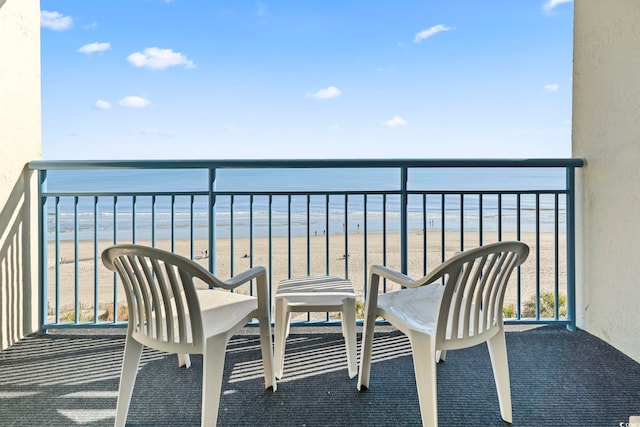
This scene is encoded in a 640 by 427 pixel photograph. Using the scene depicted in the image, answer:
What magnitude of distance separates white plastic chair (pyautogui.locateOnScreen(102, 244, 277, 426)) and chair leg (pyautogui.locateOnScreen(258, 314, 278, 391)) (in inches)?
6.3

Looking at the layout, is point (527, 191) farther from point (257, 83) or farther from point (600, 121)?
point (257, 83)

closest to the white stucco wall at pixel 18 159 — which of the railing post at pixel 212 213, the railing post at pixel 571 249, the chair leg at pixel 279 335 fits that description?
the railing post at pixel 212 213

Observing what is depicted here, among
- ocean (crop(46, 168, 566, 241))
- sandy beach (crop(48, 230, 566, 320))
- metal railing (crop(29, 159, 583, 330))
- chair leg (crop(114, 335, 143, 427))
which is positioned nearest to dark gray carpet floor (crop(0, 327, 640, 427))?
chair leg (crop(114, 335, 143, 427))

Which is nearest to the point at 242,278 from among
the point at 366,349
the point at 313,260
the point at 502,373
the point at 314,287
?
the point at 314,287

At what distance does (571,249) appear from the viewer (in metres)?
2.63

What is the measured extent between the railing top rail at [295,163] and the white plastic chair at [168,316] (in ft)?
3.52

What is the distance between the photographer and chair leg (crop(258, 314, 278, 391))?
5.66ft

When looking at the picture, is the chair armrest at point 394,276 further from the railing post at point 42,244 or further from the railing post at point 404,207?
the railing post at point 42,244

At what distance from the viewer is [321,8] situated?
1076 centimetres

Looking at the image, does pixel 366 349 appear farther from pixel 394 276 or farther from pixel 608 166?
pixel 608 166

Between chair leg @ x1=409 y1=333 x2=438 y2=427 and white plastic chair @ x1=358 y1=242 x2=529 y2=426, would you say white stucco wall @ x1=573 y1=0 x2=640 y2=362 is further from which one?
chair leg @ x1=409 y1=333 x2=438 y2=427

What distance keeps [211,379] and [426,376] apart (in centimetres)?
77

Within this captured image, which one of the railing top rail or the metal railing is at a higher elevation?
the railing top rail

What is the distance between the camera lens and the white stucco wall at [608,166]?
2160mm
